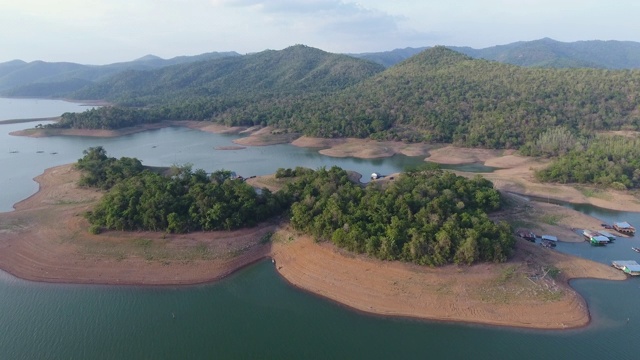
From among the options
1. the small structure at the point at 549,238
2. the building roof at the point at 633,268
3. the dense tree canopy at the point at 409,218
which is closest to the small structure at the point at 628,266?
the building roof at the point at 633,268

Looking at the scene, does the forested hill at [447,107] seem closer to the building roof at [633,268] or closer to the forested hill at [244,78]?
the forested hill at [244,78]

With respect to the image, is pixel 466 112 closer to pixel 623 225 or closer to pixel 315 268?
pixel 623 225

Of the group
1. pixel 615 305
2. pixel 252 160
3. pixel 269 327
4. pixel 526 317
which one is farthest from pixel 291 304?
pixel 252 160

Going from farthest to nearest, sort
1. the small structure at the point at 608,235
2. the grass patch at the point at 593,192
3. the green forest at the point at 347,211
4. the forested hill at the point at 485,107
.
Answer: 1. the forested hill at the point at 485,107
2. the grass patch at the point at 593,192
3. the small structure at the point at 608,235
4. the green forest at the point at 347,211

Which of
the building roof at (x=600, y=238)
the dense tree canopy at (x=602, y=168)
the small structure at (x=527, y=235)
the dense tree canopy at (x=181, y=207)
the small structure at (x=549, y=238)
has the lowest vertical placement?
the building roof at (x=600, y=238)

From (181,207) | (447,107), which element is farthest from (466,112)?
(181,207)

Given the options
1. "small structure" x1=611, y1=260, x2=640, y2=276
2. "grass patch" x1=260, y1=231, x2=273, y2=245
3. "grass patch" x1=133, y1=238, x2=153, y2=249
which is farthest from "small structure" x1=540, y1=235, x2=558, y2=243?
"grass patch" x1=133, y1=238, x2=153, y2=249

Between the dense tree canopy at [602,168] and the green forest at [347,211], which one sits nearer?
the green forest at [347,211]

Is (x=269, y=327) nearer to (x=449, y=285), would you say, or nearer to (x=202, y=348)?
(x=202, y=348)
